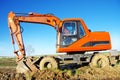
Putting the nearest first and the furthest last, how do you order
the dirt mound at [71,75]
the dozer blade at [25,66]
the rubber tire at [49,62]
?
the dirt mound at [71,75] → the dozer blade at [25,66] → the rubber tire at [49,62]

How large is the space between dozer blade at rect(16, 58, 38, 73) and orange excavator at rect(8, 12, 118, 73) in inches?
1.2

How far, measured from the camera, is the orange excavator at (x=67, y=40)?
16422 mm

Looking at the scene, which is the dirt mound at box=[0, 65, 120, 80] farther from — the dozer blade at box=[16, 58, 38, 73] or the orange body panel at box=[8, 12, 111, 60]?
the orange body panel at box=[8, 12, 111, 60]

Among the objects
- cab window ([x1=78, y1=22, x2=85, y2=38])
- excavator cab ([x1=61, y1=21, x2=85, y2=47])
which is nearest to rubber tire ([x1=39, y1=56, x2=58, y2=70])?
excavator cab ([x1=61, y1=21, x2=85, y2=47])

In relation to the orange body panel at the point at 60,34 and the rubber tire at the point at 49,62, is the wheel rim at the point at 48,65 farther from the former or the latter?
the orange body panel at the point at 60,34

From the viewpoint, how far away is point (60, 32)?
16547mm

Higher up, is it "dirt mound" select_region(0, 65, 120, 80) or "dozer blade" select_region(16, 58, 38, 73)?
"dozer blade" select_region(16, 58, 38, 73)

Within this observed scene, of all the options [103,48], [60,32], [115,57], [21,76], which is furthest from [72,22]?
[21,76]

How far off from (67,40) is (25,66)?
3.12 meters

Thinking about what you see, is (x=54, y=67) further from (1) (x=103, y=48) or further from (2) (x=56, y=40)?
(1) (x=103, y=48)

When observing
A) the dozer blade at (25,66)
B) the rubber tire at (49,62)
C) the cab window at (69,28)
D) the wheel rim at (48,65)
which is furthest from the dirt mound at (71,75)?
the cab window at (69,28)

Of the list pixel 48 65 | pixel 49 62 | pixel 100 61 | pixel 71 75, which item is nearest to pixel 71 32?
pixel 49 62

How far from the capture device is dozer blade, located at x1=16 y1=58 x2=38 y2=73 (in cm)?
1571

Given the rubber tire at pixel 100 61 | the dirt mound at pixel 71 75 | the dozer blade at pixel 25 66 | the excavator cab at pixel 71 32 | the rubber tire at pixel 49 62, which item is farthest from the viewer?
the rubber tire at pixel 100 61
